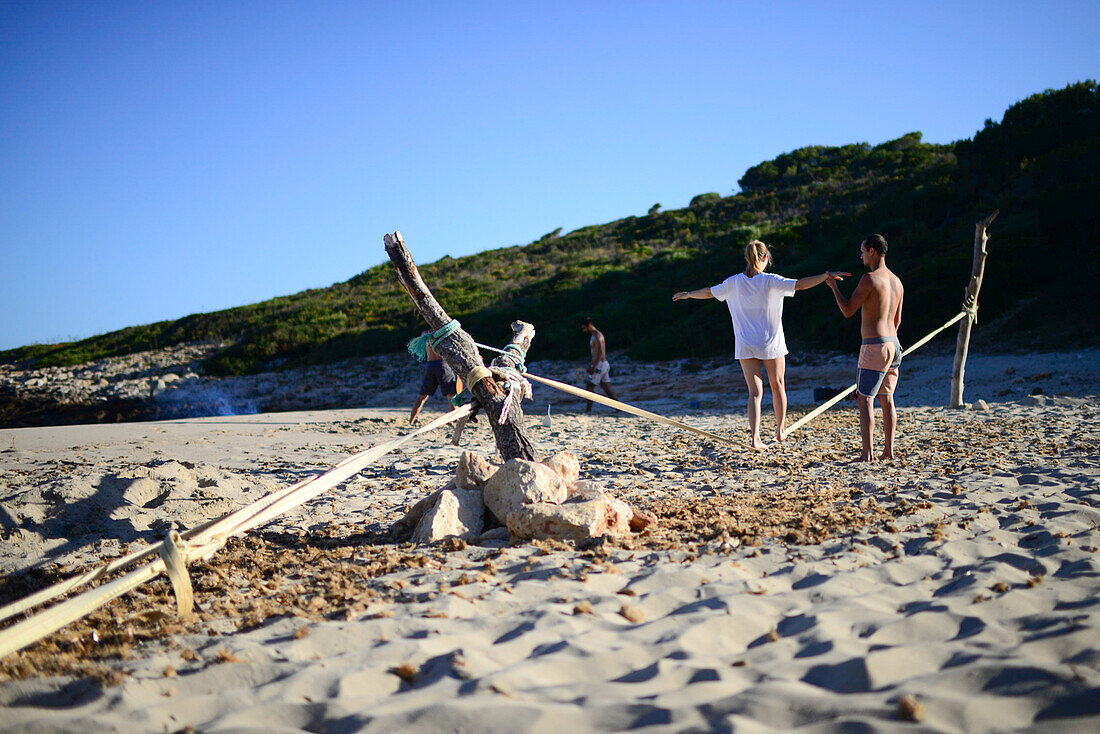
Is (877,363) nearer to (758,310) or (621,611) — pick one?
(758,310)

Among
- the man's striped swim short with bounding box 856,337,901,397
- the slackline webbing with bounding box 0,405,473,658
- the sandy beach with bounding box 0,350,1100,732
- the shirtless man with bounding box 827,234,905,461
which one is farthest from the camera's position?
the man's striped swim short with bounding box 856,337,901,397

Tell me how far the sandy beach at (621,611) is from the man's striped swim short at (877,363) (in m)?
0.64

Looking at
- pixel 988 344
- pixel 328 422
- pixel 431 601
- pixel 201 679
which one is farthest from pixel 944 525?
pixel 988 344

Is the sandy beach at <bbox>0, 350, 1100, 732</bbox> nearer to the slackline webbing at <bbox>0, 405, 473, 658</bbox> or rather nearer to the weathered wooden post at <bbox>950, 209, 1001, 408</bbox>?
the slackline webbing at <bbox>0, 405, 473, 658</bbox>

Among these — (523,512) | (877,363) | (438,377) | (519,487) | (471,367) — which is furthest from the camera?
(438,377)

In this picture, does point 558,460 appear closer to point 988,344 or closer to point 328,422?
point 328,422

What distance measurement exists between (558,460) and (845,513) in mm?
1731

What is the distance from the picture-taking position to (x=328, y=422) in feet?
36.4

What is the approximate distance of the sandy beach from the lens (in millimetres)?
1859

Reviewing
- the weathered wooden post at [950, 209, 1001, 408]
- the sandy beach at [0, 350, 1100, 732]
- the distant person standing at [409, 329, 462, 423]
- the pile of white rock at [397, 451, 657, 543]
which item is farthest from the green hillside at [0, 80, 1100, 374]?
the pile of white rock at [397, 451, 657, 543]

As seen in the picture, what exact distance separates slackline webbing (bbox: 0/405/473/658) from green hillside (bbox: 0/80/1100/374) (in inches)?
537

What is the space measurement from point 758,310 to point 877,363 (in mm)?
1012

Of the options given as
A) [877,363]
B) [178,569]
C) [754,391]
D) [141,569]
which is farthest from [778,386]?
[141,569]

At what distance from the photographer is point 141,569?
245 cm
